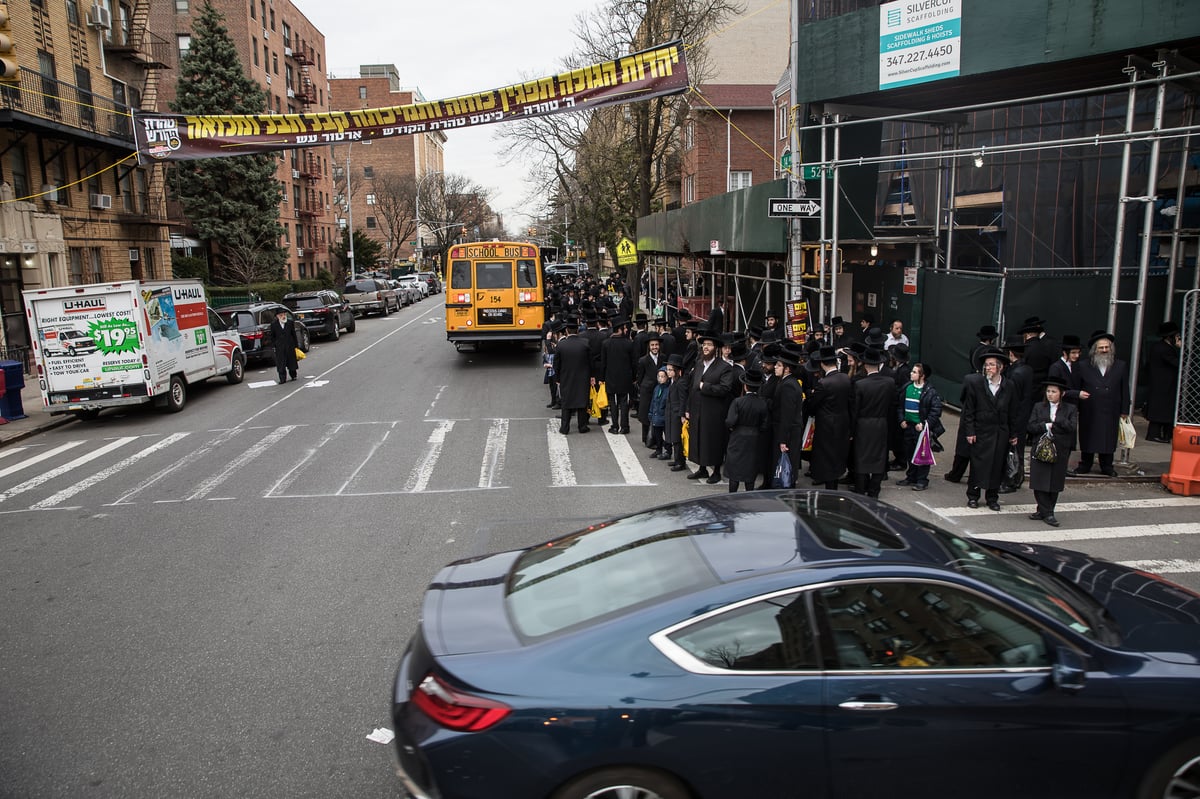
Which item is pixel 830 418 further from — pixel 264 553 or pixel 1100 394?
pixel 264 553

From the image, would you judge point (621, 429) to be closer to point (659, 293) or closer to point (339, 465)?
point (339, 465)

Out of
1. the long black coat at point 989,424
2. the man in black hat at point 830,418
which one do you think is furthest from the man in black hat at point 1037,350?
the man in black hat at point 830,418

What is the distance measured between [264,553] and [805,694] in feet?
20.4

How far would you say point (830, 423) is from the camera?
9328mm

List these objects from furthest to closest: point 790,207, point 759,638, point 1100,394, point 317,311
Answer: point 317,311 → point 790,207 → point 1100,394 → point 759,638

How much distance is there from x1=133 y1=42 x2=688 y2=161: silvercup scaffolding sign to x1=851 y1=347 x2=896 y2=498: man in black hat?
6661 mm

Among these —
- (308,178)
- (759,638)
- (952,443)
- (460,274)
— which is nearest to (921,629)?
(759,638)

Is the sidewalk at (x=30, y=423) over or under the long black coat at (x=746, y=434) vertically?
under

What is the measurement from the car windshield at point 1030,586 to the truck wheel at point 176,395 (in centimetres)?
1597

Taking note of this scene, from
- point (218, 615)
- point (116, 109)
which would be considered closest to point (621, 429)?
point (218, 615)

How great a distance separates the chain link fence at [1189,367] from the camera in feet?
33.7

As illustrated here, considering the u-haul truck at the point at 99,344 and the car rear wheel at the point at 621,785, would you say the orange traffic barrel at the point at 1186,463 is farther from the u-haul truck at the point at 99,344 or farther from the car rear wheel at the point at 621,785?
the u-haul truck at the point at 99,344

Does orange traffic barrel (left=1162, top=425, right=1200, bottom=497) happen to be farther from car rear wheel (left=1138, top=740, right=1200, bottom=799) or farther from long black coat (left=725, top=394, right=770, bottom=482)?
car rear wheel (left=1138, top=740, right=1200, bottom=799)

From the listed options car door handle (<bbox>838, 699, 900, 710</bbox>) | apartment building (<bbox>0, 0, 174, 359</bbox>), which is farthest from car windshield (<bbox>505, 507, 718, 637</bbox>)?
apartment building (<bbox>0, 0, 174, 359</bbox>)
